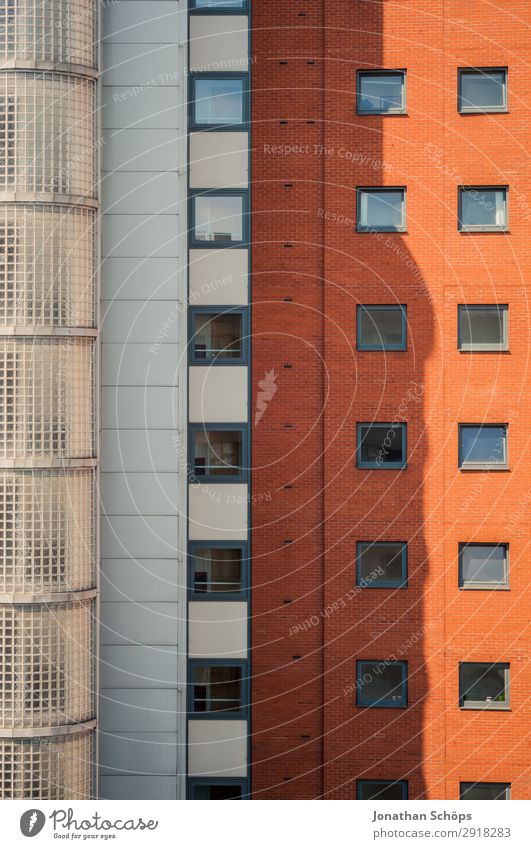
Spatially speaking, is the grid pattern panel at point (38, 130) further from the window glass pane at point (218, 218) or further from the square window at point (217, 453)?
the square window at point (217, 453)

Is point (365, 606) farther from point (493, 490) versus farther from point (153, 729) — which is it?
point (153, 729)

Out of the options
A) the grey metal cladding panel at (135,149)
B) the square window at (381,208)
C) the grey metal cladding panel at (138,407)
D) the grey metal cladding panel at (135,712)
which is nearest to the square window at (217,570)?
the grey metal cladding panel at (135,712)

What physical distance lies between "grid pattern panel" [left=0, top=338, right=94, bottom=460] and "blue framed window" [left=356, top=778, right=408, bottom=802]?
8.21 meters

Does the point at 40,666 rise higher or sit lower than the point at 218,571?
lower

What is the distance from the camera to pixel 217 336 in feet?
63.4

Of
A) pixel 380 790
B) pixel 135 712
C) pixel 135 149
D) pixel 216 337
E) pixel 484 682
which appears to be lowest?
pixel 380 790

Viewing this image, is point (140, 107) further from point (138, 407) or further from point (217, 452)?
point (217, 452)

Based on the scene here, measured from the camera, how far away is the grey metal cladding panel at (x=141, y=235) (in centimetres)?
1897

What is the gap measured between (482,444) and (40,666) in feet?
28.9

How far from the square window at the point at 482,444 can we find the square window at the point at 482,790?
5.93m

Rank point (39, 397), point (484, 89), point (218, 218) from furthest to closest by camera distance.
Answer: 1. point (484, 89)
2. point (218, 218)
3. point (39, 397)

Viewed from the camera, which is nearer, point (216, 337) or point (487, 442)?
point (216, 337)

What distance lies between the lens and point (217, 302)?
1927 cm

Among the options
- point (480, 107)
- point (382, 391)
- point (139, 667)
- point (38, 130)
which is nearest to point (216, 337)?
point (382, 391)
